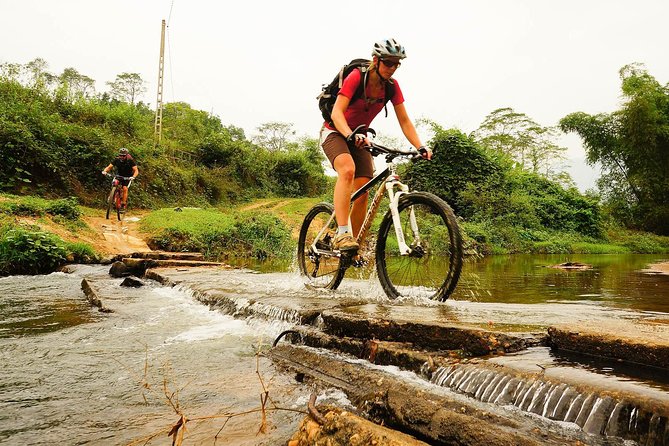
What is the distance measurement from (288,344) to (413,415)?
1.56m

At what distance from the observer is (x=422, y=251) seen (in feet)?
12.2

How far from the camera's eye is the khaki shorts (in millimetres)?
4262

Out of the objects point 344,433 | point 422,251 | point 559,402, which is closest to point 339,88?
point 422,251

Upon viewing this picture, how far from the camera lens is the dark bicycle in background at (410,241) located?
11.5ft

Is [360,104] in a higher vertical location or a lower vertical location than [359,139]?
higher

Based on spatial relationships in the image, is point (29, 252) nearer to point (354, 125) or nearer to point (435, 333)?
point (354, 125)

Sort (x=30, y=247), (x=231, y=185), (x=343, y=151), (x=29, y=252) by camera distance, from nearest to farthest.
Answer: (x=343, y=151), (x=29, y=252), (x=30, y=247), (x=231, y=185)

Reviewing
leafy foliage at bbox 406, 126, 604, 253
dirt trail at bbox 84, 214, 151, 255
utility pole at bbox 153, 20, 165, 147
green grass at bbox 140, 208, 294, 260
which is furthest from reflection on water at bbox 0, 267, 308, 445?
utility pole at bbox 153, 20, 165, 147

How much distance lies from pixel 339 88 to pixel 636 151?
107 ft

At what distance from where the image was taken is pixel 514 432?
1.34 m

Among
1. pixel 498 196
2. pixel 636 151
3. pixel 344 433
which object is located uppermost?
pixel 636 151

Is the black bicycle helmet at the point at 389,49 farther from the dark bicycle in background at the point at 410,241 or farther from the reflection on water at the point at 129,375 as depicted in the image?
the reflection on water at the point at 129,375

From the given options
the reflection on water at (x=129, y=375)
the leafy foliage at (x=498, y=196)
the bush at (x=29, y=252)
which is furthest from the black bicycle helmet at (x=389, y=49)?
the leafy foliage at (x=498, y=196)

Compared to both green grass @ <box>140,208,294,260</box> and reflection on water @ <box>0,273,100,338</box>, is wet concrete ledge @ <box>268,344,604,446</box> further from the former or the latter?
green grass @ <box>140,208,294,260</box>
